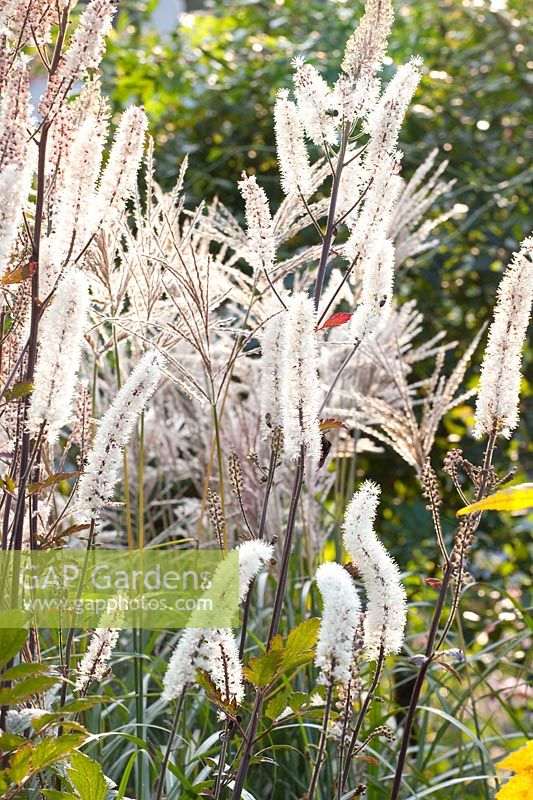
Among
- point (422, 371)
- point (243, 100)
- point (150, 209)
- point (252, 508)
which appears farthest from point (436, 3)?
point (150, 209)

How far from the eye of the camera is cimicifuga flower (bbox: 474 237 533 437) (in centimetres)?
110

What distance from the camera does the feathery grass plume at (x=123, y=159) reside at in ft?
4.00

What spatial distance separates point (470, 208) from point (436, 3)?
1.22m

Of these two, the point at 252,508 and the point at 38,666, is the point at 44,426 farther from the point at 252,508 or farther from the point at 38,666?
the point at 252,508

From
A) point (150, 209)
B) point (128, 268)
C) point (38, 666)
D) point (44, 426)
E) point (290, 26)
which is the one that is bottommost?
point (38, 666)

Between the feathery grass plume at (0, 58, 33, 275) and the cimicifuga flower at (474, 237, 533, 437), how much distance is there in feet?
1.70

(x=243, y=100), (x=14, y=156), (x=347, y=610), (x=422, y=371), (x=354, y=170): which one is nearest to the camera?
(x=347, y=610)

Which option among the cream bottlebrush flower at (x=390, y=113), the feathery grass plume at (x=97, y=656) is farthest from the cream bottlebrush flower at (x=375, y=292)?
the feathery grass plume at (x=97, y=656)

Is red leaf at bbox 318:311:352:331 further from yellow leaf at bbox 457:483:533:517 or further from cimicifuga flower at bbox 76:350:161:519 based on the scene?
yellow leaf at bbox 457:483:533:517

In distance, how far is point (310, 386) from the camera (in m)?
1.04

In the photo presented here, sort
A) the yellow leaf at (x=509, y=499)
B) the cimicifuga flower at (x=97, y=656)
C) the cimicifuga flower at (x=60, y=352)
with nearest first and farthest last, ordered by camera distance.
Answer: the yellow leaf at (x=509, y=499)
the cimicifuga flower at (x=60, y=352)
the cimicifuga flower at (x=97, y=656)

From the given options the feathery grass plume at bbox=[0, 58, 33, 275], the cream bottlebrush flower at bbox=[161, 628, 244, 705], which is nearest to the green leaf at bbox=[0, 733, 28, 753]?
the cream bottlebrush flower at bbox=[161, 628, 244, 705]

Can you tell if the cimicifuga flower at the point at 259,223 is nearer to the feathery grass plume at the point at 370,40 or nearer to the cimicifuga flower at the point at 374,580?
the feathery grass plume at the point at 370,40

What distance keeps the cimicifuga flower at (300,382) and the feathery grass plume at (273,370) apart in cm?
7
